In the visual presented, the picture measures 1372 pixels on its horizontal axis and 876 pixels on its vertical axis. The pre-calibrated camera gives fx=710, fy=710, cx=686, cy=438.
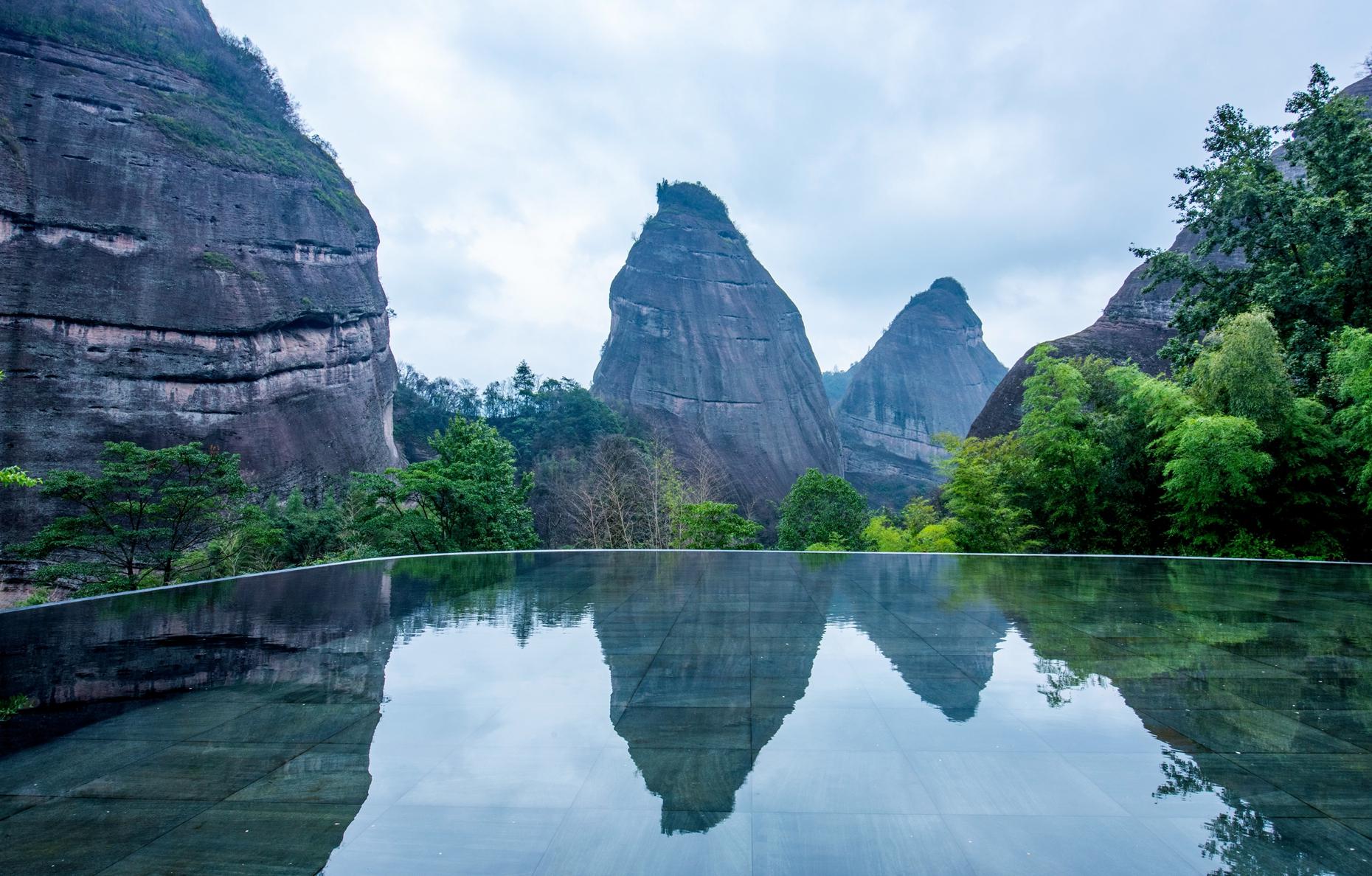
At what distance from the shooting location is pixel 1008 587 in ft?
18.8

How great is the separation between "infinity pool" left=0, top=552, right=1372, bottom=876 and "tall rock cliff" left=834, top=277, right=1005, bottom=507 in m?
50.0

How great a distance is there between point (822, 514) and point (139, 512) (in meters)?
14.4

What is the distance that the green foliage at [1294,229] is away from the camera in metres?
9.35

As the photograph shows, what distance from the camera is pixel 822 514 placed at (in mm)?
17953

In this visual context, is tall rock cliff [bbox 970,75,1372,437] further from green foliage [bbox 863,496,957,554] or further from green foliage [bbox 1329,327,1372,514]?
green foliage [bbox 1329,327,1372,514]

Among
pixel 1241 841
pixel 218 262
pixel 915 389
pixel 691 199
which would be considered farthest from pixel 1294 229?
pixel 915 389

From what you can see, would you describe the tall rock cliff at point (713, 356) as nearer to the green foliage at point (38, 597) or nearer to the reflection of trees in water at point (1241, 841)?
the green foliage at point (38, 597)

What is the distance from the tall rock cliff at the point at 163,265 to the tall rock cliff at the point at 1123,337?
21.7 metres

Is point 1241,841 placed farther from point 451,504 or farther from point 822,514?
point 822,514

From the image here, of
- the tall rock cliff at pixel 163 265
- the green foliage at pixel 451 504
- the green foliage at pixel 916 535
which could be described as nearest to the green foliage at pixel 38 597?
the tall rock cliff at pixel 163 265

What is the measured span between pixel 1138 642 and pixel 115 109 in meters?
29.4

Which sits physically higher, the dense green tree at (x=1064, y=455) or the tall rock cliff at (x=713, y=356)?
the tall rock cliff at (x=713, y=356)

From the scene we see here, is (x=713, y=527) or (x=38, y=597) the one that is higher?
(x=713, y=527)

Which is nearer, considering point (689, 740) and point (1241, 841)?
point (1241, 841)
